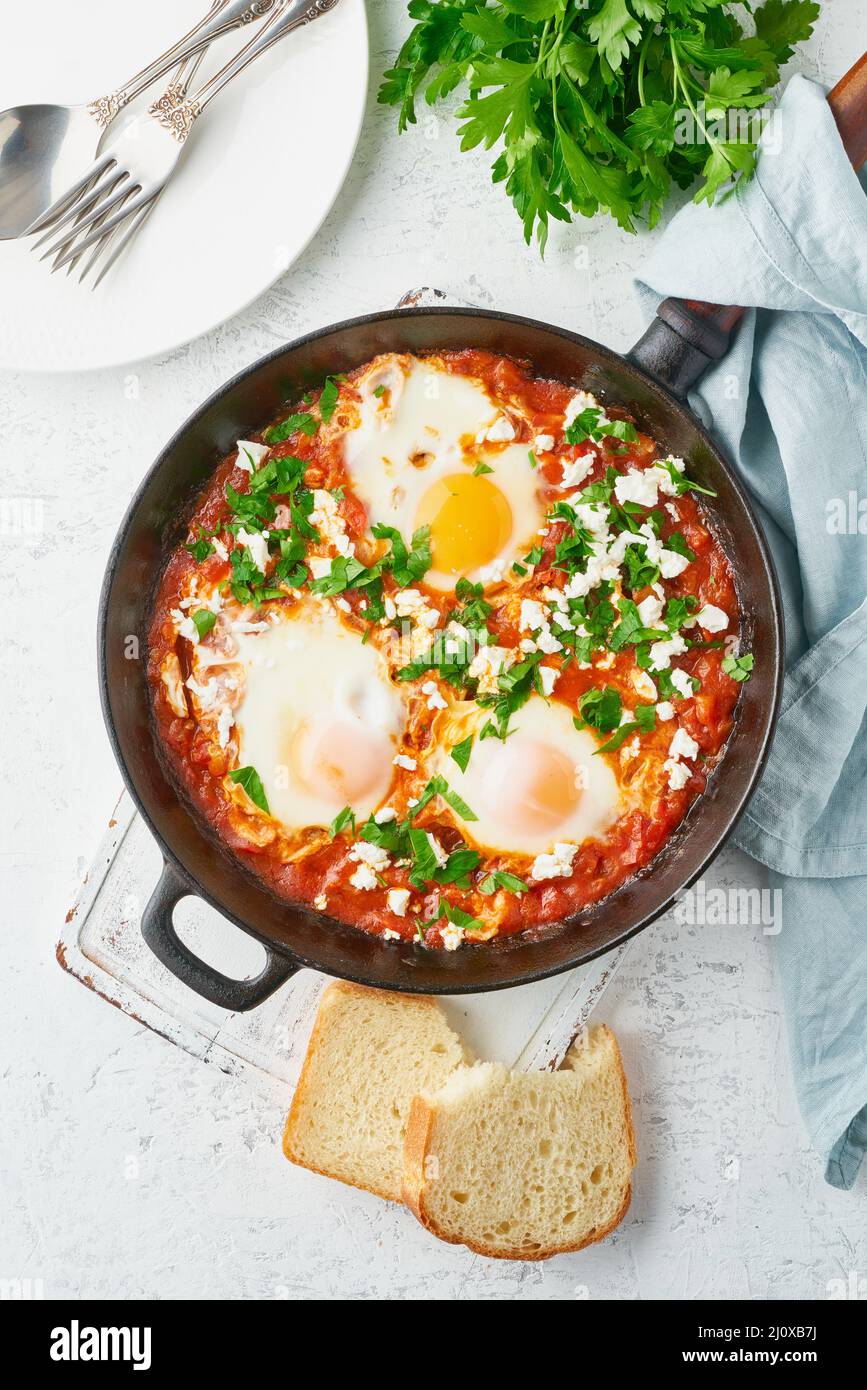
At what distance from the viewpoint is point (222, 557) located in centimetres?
323

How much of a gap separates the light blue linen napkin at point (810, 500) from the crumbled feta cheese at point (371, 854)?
1.10 meters

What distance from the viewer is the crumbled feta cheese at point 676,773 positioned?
3082 millimetres

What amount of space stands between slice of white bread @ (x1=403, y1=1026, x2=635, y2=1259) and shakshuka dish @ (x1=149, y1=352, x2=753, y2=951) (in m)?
0.53

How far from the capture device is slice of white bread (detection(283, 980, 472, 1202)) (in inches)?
133

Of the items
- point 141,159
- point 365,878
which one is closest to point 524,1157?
point 365,878

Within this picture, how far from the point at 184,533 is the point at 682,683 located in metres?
1.59

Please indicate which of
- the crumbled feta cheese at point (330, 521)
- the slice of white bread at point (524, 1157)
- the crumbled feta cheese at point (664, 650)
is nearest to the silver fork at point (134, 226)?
the crumbled feta cheese at point (330, 521)

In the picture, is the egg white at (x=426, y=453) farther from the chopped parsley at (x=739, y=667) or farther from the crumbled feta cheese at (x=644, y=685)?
the chopped parsley at (x=739, y=667)

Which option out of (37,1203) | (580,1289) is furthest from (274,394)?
(580,1289)

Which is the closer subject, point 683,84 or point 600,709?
point 683,84

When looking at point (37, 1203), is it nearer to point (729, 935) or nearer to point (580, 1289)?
point (580, 1289)

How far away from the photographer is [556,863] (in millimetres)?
3088

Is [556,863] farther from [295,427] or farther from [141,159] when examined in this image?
[141,159]

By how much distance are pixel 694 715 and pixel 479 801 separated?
680 millimetres
